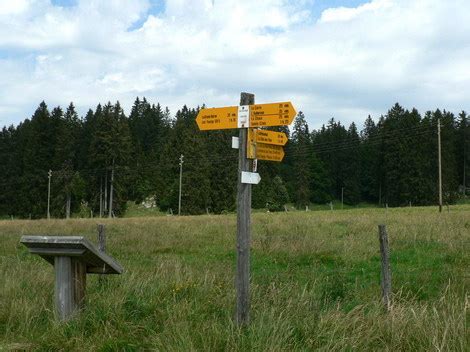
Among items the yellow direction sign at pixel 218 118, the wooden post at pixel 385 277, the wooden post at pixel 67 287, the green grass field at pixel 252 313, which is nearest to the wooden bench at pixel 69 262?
the wooden post at pixel 67 287

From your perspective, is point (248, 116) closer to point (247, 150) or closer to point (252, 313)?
point (247, 150)

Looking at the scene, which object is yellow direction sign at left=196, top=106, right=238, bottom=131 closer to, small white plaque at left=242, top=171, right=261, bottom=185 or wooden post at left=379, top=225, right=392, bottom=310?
small white plaque at left=242, top=171, right=261, bottom=185

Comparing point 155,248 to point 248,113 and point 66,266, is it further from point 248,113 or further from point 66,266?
point 248,113

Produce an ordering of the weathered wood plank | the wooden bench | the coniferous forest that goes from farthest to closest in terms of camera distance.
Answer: the coniferous forest, the weathered wood plank, the wooden bench

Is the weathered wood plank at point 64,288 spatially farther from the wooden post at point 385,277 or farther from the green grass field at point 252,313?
the wooden post at point 385,277

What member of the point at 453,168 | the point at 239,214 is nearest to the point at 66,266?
the point at 239,214

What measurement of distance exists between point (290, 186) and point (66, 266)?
84.4 meters

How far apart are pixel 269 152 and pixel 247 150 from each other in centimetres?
24

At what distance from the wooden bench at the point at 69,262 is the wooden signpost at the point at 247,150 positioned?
1.51 m

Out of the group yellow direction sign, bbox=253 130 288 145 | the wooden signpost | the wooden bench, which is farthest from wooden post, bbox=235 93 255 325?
the wooden bench

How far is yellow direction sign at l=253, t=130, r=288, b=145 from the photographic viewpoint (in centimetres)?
500

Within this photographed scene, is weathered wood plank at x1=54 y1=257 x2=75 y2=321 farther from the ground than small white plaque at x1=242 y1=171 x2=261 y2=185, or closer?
closer

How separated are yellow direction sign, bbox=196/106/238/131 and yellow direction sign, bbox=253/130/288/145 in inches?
9.9

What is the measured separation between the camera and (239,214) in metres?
4.96
